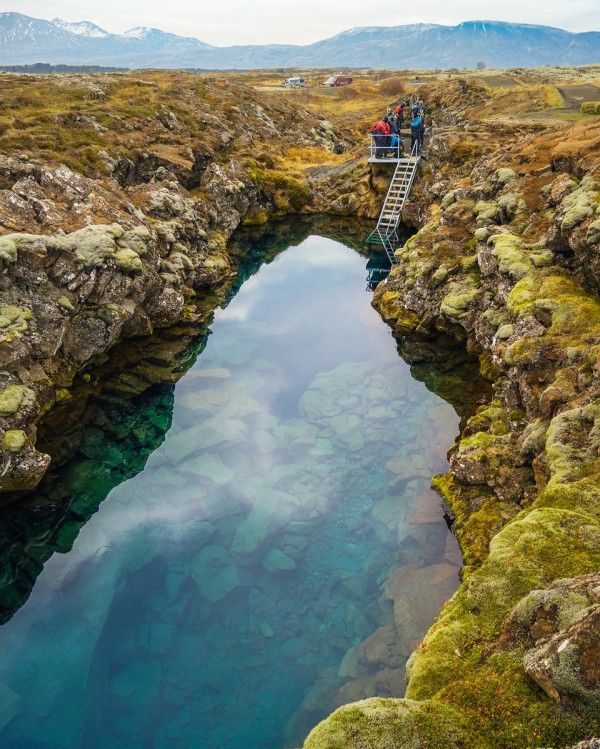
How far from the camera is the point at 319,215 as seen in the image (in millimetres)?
67000

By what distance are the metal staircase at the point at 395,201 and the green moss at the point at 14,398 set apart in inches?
1522

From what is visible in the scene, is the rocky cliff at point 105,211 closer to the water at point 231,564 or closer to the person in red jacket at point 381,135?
the water at point 231,564

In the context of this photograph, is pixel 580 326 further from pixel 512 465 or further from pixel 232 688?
pixel 232 688

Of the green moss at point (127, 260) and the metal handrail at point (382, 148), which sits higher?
the metal handrail at point (382, 148)

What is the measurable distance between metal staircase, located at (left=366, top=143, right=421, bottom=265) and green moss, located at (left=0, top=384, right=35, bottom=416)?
127 ft

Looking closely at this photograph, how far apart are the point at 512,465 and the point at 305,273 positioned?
3484 cm

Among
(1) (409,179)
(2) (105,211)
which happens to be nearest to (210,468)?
(2) (105,211)

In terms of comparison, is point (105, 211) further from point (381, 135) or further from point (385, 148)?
point (385, 148)

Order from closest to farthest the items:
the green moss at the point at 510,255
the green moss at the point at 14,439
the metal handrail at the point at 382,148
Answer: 1. the green moss at the point at 14,439
2. the green moss at the point at 510,255
3. the metal handrail at the point at 382,148

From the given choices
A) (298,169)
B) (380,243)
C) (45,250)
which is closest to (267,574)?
(45,250)

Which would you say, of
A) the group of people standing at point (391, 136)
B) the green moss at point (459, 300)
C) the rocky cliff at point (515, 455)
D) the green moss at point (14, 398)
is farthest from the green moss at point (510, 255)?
the group of people standing at point (391, 136)

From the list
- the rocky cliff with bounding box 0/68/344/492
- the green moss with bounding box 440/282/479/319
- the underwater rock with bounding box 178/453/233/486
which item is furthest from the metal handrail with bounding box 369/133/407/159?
the underwater rock with bounding box 178/453/233/486

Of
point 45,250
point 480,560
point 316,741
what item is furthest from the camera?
point 45,250

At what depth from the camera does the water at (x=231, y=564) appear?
54.7ft
